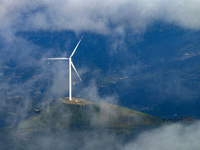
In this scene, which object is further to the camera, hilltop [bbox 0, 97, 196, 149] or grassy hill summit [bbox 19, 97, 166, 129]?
grassy hill summit [bbox 19, 97, 166, 129]

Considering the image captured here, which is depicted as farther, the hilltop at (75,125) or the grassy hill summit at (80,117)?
the grassy hill summit at (80,117)

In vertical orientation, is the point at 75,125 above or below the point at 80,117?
below

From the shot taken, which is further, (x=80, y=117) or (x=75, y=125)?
(x=80, y=117)

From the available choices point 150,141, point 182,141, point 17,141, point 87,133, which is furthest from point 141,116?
point 17,141

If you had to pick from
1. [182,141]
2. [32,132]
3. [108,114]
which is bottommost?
[182,141]

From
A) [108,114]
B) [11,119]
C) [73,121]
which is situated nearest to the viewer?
[73,121]

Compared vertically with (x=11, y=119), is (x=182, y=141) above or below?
below

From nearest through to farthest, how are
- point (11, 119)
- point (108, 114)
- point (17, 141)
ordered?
point (17, 141) < point (108, 114) < point (11, 119)

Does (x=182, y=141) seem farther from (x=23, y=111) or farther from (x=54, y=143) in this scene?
(x=23, y=111)

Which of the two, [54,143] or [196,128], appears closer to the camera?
[54,143]
